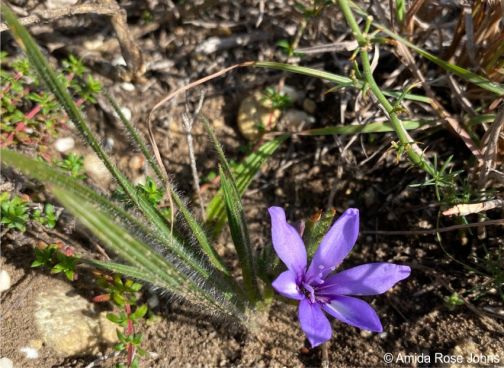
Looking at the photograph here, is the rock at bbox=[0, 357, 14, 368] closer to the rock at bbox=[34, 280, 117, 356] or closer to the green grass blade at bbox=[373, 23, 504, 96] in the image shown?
the rock at bbox=[34, 280, 117, 356]

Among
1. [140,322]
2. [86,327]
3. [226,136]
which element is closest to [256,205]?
[226,136]

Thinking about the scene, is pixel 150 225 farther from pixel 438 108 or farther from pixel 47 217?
pixel 438 108

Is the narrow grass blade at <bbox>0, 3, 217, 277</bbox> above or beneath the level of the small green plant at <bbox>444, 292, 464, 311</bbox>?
above

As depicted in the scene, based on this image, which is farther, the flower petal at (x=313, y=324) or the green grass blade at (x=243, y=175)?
the green grass blade at (x=243, y=175)

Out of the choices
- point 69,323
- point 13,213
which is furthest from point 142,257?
point 13,213

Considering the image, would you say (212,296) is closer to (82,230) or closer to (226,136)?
(82,230)

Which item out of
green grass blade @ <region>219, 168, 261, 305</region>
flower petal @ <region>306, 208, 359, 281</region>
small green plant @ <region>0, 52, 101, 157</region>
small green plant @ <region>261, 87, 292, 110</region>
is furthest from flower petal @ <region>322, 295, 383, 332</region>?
small green plant @ <region>0, 52, 101, 157</region>

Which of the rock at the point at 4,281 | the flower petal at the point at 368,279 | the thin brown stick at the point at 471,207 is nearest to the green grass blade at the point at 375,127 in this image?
the thin brown stick at the point at 471,207

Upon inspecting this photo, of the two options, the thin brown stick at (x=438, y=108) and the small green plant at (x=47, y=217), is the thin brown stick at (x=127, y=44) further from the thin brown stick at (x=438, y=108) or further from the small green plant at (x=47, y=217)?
the thin brown stick at (x=438, y=108)
